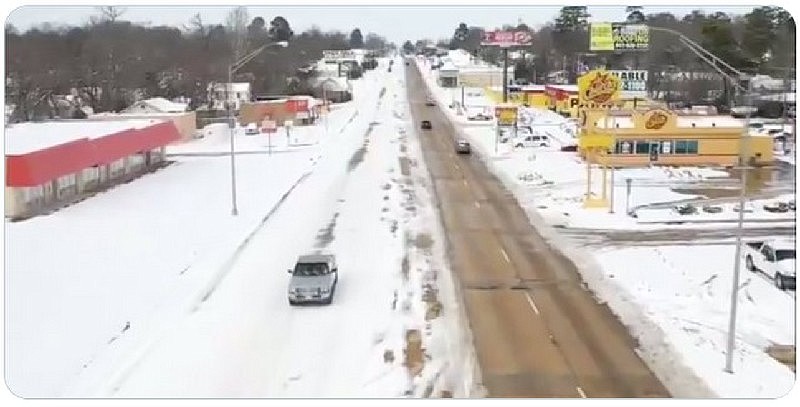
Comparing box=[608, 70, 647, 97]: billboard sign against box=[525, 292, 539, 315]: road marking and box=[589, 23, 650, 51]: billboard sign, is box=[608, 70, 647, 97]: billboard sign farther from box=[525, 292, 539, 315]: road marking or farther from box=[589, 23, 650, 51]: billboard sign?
box=[525, 292, 539, 315]: road marking

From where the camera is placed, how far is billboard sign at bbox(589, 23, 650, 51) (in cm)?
4506

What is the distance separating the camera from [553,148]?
5969cm

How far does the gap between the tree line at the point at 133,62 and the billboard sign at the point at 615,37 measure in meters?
35.8

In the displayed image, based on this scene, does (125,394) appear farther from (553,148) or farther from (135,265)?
(553,148)

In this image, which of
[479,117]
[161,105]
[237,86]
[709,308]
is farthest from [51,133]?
[237,86]

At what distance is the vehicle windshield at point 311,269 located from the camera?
2286 cm

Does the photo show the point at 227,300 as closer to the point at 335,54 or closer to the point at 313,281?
the point at 313,281

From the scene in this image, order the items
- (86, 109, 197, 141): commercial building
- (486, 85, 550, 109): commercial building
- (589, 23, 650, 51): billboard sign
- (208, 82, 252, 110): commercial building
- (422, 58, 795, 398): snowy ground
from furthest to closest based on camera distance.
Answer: (486, 85, 550, 109): commercial building → (208, 82, 252, 110): commercial building → (86, 109, 197, 141): commercial building → (589, 23, 650, 51): billboard sign → (422, 58, 795, 398): snowy ground

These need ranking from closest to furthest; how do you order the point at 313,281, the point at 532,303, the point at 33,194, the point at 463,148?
the point at 532,303, the point at 313,281, the point at 33,194, the point at 463,148

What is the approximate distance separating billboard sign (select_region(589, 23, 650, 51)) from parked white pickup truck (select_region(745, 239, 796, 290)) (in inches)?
816

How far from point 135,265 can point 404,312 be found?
29.8ft

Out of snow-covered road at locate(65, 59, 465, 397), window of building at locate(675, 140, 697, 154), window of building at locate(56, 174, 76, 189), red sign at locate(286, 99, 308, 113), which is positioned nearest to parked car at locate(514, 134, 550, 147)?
window of building at locate(675, 140, 697, 154)

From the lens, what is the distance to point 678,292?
23078 millimetres

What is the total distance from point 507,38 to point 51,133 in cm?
6090
